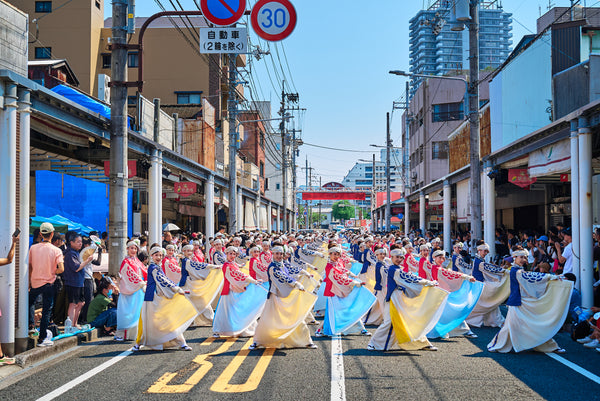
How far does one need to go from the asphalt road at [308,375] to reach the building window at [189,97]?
3229 cm

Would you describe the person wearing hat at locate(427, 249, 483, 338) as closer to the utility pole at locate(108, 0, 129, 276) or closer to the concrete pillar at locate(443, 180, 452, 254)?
the utility pole at locate(108, 0, 129, 276)

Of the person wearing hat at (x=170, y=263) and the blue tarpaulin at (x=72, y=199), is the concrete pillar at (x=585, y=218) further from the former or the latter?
the blue tarpaulin at (x=72, y=199)

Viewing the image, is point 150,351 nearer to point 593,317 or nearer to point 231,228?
point 593,317

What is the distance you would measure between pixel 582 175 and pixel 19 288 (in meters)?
10.9

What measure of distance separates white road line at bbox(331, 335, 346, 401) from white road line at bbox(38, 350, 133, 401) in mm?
3207

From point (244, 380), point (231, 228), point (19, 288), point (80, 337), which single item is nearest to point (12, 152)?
point (19, 288)

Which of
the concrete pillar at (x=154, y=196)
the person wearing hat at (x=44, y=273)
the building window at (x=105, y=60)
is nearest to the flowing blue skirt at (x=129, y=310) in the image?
the person wearing hat at (x=44, y=273)

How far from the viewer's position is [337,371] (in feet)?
24.0

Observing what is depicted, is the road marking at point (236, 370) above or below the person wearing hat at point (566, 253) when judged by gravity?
below

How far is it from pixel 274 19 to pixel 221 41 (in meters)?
1.77

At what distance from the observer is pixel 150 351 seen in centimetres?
884

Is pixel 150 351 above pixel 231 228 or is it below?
below

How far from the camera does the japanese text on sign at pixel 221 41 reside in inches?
468

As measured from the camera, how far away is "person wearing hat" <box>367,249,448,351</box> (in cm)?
868
